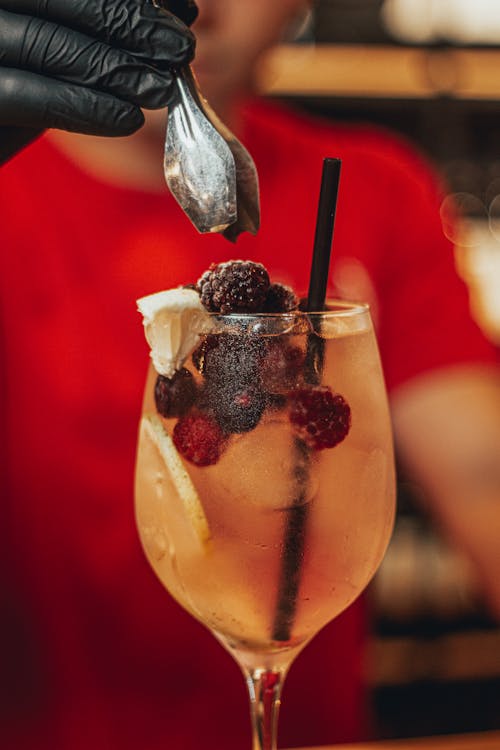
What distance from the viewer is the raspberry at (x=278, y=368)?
66 centimetres

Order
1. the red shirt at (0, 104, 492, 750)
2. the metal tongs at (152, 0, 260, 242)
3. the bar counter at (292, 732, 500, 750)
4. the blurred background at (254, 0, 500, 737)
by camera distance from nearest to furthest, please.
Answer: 1. the metal tongs at (152, 0, 260, 242)
2. the bar counter at (292, 732, 500, 750)
3. the red shirt at (0, 104, 492, 750)
4. the blurred background at (254, 0, 500, 737)

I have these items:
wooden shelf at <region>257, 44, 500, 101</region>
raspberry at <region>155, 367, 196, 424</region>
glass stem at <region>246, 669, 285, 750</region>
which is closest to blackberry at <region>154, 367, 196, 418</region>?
raspberry at <region>155, 367, 196, 424</region>

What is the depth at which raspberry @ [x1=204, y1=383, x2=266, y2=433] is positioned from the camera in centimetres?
66

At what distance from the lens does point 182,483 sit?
2.26 feet

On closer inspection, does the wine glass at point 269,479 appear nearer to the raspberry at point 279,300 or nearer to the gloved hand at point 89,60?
the raspberry at point 279,300

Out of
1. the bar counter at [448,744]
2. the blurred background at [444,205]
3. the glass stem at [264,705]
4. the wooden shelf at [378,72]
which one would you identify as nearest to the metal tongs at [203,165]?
the glass stem at [264,705]

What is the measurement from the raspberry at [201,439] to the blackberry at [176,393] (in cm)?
1

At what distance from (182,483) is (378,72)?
244cm

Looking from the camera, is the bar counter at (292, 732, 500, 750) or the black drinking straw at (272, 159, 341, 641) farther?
the bar counter at (292, 732, 500, 750)

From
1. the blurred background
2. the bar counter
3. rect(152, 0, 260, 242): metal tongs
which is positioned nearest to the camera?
rect(152, 0, 260, 242): metal tongs

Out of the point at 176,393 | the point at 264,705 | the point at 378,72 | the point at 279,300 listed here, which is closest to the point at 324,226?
the point at 279,300

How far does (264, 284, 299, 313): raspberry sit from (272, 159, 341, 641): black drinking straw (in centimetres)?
1

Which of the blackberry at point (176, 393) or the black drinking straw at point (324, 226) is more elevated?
the black drinking straw at point (324, 226)

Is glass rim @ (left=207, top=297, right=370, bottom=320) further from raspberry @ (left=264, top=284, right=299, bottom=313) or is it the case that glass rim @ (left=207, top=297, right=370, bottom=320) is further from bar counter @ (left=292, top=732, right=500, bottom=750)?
bar counter @ (left=292, top=732, right=500, bottom=750)
